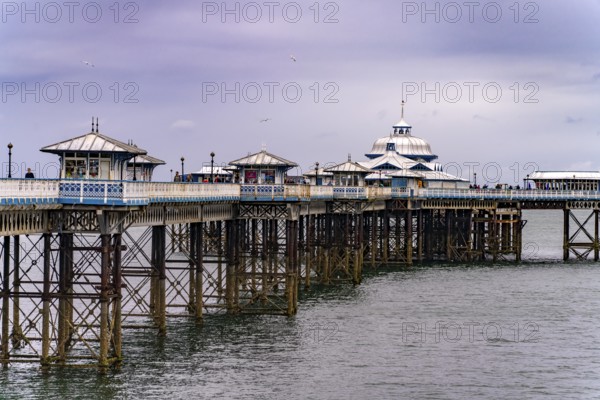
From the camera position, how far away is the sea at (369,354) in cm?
4228

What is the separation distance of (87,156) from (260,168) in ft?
69.8

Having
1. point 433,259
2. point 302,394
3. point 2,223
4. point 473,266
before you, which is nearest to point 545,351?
point 302,394

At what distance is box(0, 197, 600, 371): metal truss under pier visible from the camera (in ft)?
139

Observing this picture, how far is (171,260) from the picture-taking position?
188 feet

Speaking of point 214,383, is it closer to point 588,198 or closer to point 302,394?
point 302,394

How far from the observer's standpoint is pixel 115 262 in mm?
43031

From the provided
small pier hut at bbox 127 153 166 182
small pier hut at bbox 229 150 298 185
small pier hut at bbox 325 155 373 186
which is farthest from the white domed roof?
small pier hut at bbox 127 153 166 182

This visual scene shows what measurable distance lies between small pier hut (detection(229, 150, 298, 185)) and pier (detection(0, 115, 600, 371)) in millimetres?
78

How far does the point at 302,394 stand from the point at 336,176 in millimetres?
48275

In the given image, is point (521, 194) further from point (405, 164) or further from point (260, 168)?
point (260, 168)

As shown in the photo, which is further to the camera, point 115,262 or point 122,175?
point 122,175

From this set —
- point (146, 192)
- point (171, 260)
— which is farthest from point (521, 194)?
point (146, 192)

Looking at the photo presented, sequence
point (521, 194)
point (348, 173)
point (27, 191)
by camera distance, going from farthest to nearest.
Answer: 1. point (521, 194)
2. point (348, 173)
3. point (27, 191)

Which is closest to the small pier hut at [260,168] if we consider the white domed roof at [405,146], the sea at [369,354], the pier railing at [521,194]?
the sea at [369,354]
